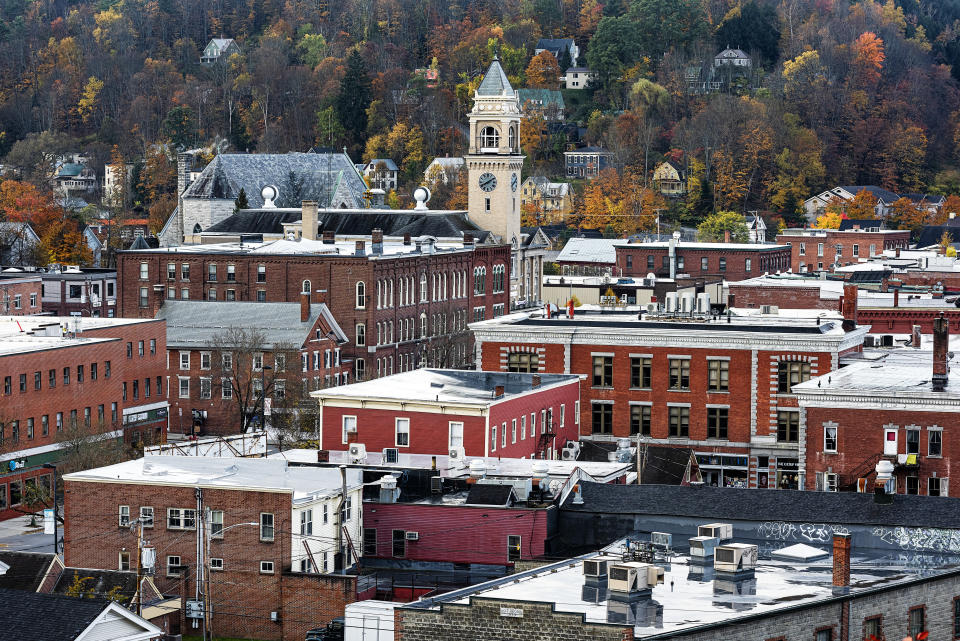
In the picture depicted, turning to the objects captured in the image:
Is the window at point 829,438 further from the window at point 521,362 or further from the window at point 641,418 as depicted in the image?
the window at point 521,362

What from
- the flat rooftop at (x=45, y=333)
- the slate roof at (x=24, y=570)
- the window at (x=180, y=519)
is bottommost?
the slate roof at (x=24, y=570)

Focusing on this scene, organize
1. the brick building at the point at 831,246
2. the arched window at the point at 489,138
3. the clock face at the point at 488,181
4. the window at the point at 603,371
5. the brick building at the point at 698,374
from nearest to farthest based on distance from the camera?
the brick building at the point at 698,374, the window at the point at 603,371, the clock face at the point at 488,181, the arched window at the point at 489,138, the brick building at the point at 831,246

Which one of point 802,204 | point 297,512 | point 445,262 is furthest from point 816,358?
point 802,204

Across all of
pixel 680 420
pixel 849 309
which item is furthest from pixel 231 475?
pixel 849 309

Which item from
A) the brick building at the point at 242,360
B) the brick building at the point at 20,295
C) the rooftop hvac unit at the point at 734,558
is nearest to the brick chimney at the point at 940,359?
the rooftop hvac unit at the point at 734,558

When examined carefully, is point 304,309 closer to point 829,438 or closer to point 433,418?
point 433,418

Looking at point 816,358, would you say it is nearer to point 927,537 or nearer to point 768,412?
point 768,412
